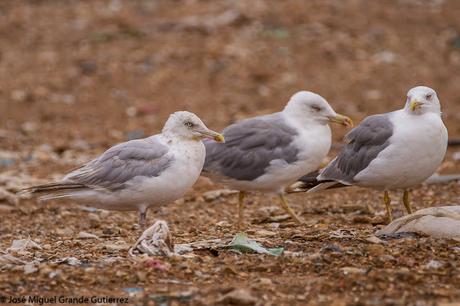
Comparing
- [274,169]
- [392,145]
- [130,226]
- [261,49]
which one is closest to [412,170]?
[392,145]

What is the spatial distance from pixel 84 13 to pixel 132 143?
1170cm

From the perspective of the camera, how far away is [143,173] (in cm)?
748

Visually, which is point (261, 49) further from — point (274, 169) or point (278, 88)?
point (274, 169)

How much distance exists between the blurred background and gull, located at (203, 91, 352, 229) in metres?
4.96

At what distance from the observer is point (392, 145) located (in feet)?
25.8

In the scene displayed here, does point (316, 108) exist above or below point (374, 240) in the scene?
above

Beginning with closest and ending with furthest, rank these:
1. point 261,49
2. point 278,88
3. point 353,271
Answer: point 353,271 → point 278,88 → point 261,49

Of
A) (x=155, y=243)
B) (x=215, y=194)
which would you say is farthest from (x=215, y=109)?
(x=155, y=243)

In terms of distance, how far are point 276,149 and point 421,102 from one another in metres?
1.37

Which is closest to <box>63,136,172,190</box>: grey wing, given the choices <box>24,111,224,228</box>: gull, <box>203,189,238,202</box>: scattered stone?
<box>24,111,224,228</box>: gull

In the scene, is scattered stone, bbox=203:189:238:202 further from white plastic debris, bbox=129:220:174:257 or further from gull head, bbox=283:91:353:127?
white plastic debris, bbox=129:220:174:257

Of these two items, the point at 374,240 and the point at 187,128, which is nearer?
the point at 374,240

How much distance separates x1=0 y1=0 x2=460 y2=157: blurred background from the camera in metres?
14.9

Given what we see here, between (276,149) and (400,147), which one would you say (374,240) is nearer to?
(400,147)
